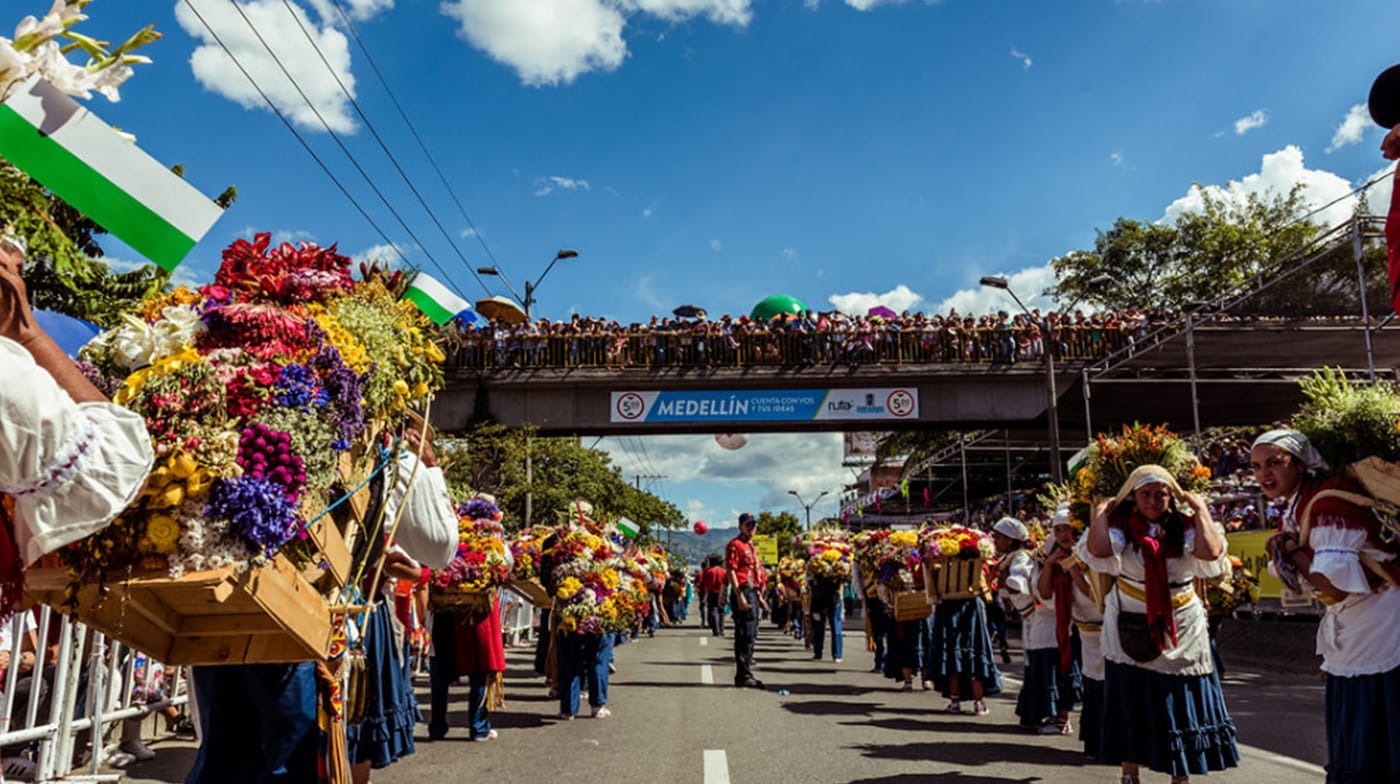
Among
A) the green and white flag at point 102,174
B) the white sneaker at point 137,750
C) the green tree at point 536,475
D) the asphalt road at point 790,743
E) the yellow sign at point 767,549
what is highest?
the green tree at point 536,475

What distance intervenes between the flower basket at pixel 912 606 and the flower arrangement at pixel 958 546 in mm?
1052

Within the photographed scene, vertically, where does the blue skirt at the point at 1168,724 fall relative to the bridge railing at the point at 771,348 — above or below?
below

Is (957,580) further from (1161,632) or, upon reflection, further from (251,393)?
(251,393)

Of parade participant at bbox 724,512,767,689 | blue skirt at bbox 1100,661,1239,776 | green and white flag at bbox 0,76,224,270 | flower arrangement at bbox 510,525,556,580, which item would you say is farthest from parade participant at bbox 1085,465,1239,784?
parade participant at bbox 724,512,767,689

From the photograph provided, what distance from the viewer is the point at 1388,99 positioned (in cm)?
388

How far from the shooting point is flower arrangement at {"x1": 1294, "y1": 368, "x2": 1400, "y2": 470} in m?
4.75

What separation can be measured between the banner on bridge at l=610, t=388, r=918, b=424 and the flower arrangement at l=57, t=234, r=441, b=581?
24.6 meters

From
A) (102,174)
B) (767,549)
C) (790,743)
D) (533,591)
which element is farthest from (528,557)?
(767,549)

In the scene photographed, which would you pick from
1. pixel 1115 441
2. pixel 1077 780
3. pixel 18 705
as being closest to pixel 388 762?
pixel 18 705

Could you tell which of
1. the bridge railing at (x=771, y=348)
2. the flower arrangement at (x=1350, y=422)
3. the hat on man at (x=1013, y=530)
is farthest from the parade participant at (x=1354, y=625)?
the bridge railing at (x=771, y=348)

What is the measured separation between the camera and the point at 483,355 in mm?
29266

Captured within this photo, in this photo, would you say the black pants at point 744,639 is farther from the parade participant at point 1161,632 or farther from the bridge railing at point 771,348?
the bridge railing at point 771,348

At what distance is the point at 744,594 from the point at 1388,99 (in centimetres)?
1004

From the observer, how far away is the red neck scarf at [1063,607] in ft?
26.8
